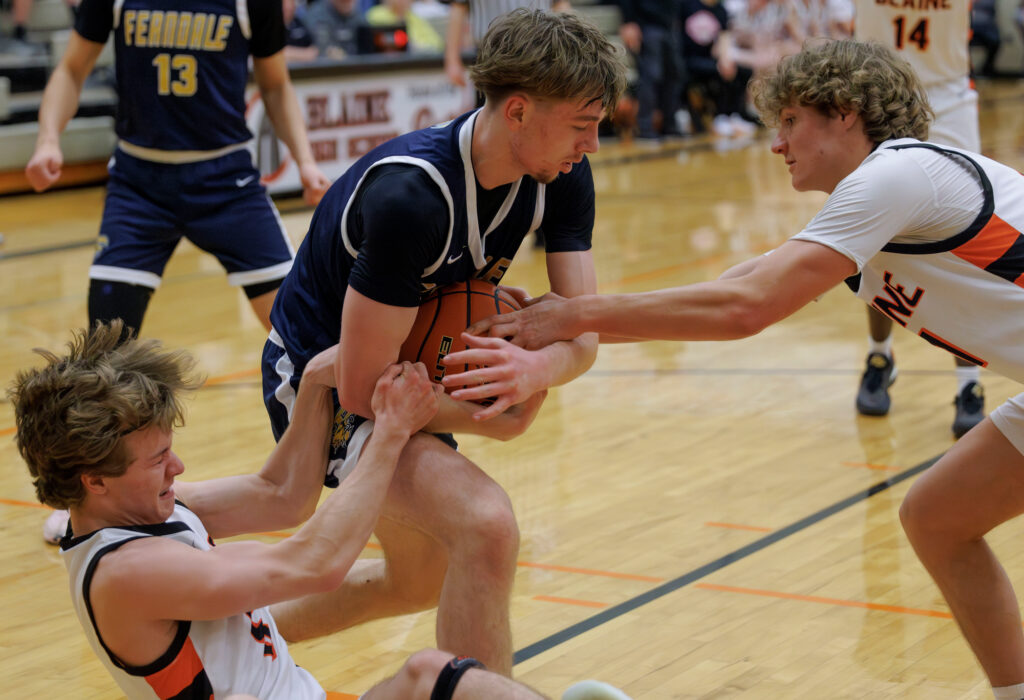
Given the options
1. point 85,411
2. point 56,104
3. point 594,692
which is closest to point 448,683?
point 594,692

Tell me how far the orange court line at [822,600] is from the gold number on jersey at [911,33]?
295cm

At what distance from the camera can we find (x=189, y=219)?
4.62 metres

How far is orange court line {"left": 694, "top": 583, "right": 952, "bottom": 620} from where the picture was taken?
142 inches

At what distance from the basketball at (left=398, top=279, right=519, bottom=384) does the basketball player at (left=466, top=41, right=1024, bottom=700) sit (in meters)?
0.06

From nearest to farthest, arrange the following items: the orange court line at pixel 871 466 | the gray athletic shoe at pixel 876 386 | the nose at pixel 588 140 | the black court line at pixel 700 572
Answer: the nose at pixel 588 140, the black court line at pixel 700 572, the orange court line at pixel 871 466, the gray athletic shoe at pixel 876 386

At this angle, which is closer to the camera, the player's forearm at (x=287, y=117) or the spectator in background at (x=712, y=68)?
the player's forearm at (x=287, y=117)

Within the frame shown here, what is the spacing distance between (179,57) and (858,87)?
2603mm

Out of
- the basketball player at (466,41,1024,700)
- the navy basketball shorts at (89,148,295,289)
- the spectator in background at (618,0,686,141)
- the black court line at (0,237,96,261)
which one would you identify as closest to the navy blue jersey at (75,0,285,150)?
the navy basketball shorts at (89,148,295,289)

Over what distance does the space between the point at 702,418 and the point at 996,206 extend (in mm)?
2830

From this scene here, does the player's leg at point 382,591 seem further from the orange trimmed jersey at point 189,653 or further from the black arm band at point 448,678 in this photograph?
the black arm band at point 448,678

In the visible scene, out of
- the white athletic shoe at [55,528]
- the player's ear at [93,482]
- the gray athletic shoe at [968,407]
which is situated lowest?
the gray athletic shoe at [968,407]

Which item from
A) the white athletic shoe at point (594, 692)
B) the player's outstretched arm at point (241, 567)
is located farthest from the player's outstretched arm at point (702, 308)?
the white athletic shoe at point (594, 692)

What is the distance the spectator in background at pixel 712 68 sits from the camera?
16.0 metres

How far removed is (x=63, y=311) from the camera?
753 cm
